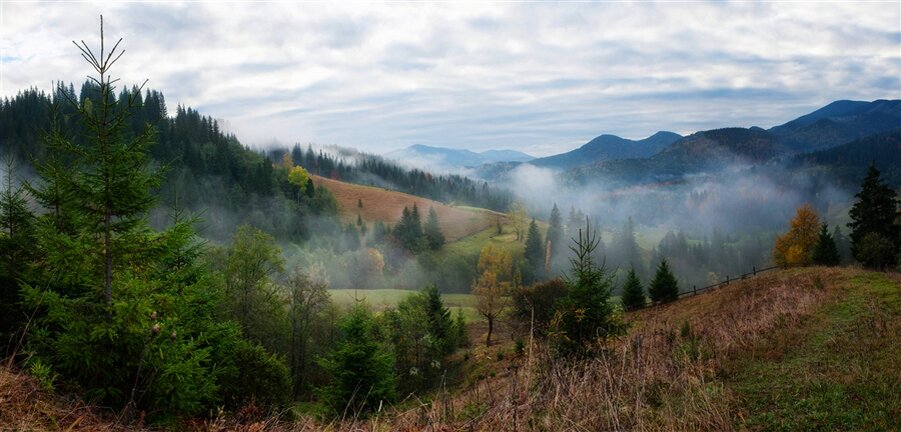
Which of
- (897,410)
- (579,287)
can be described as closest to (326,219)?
(579,287)

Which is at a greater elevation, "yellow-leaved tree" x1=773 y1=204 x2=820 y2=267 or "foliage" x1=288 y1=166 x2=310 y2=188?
"foliage" x1=288 y1=166 x2=310 y2=188

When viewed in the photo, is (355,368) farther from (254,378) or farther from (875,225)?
(875,225)

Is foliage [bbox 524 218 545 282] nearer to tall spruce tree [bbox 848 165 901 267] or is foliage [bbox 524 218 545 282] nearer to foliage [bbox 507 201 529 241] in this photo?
foliage [bbox 507 201 529 241]

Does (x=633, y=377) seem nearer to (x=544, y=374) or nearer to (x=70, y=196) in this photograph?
(x=544, y=374)

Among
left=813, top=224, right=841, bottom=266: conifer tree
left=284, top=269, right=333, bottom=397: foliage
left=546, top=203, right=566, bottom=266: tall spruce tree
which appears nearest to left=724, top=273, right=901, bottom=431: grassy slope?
left=284, top=269, right=333, bottom=397: foliage

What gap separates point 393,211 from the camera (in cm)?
16688

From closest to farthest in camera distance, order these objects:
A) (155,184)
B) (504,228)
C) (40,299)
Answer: (40,299) < (155,184) < (504,228)

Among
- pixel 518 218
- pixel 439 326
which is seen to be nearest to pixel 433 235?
pixel 518 218

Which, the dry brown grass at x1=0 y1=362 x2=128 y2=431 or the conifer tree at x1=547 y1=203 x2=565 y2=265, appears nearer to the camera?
the dry brown grass at x1=0 y1=362 x2=128 y2=431

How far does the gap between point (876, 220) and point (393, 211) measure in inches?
5430

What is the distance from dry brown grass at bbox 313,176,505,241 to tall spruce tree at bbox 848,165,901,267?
113310 millimetres

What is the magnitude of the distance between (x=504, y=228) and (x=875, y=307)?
142 meters

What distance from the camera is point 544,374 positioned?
686 cm

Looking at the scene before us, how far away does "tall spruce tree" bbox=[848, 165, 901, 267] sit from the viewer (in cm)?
3847
